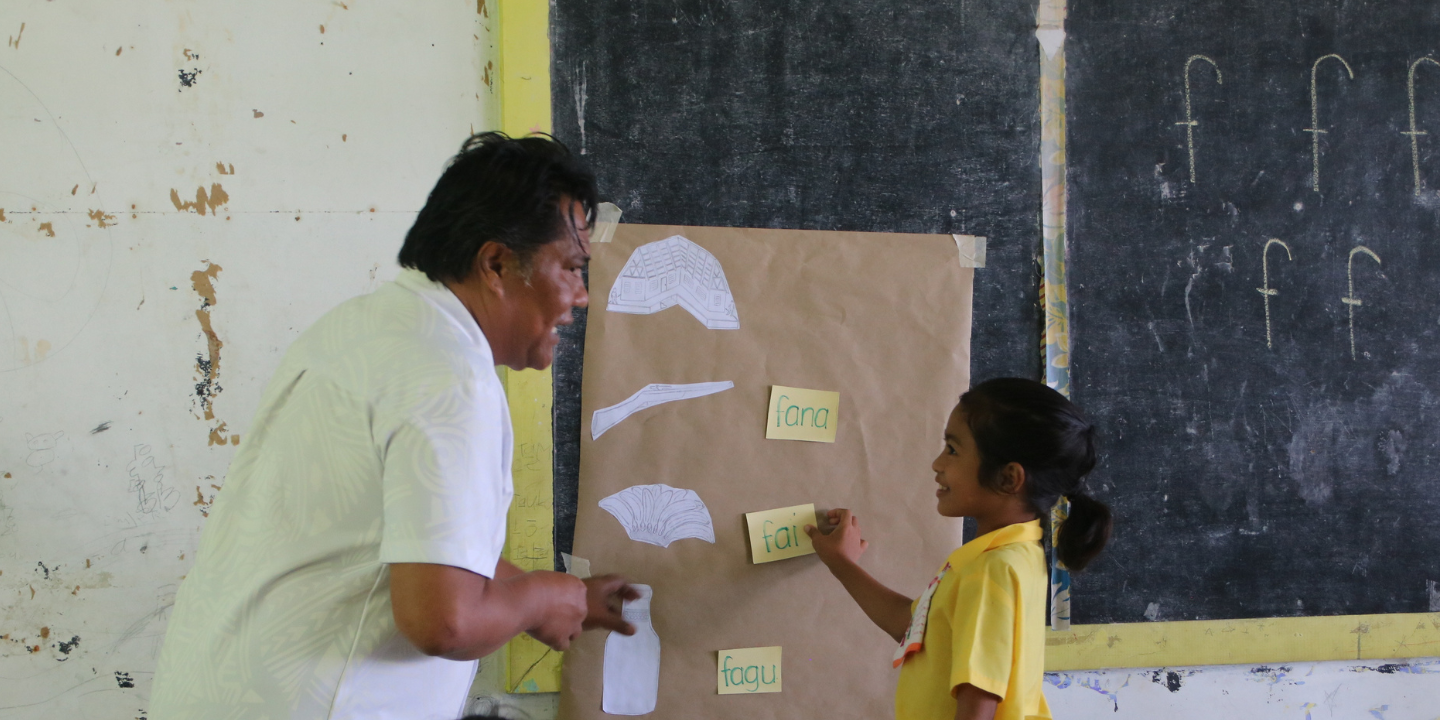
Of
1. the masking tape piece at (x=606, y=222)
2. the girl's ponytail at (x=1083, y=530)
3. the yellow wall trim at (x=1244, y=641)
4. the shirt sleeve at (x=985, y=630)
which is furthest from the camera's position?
the yellow wall trim at (x=1244, y=641)

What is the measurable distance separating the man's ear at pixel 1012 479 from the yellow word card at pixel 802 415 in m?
0.43

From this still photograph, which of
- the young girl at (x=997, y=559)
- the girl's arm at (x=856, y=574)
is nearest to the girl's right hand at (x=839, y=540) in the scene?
the girl's arm at (x=856, y=574)

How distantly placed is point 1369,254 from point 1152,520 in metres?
0.81

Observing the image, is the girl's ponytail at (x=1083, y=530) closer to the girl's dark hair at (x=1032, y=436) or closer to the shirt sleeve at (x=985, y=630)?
the girl's dark hair at (x=1032, y=436)

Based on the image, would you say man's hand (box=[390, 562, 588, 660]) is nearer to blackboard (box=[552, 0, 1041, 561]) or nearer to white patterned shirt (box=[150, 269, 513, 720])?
white patterned shirt (box=[150, 269, 513, 720])

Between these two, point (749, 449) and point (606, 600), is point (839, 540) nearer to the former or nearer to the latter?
point (749, 449)

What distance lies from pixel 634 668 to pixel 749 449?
1.60 feet

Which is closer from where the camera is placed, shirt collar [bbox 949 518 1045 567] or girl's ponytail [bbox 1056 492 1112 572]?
shirt collar [bbox 949 518 1045 567]

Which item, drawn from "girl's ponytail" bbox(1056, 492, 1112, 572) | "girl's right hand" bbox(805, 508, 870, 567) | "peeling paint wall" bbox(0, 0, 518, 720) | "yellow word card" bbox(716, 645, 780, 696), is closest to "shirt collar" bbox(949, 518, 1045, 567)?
"girl's ponytail" bbox(1056, 492, 1112, 572)

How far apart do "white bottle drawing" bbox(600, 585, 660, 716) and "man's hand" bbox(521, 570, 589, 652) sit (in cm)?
60

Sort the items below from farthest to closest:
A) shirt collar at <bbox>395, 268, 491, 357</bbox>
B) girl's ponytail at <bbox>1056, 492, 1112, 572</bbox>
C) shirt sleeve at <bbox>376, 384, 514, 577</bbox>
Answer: girl's ponytail at <bbox>1056, 492, 1112, 572</bbox> → shirt collar at <bbox>395, 268, 491, 357</bbox> → shirt sleeve at <bbox>376, 384, 514, 577</bbox>

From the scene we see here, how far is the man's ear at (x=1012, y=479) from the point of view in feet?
4.19

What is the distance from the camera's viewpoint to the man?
79 centimetres

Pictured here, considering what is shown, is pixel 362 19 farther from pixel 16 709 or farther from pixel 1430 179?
pixel 1430 179
